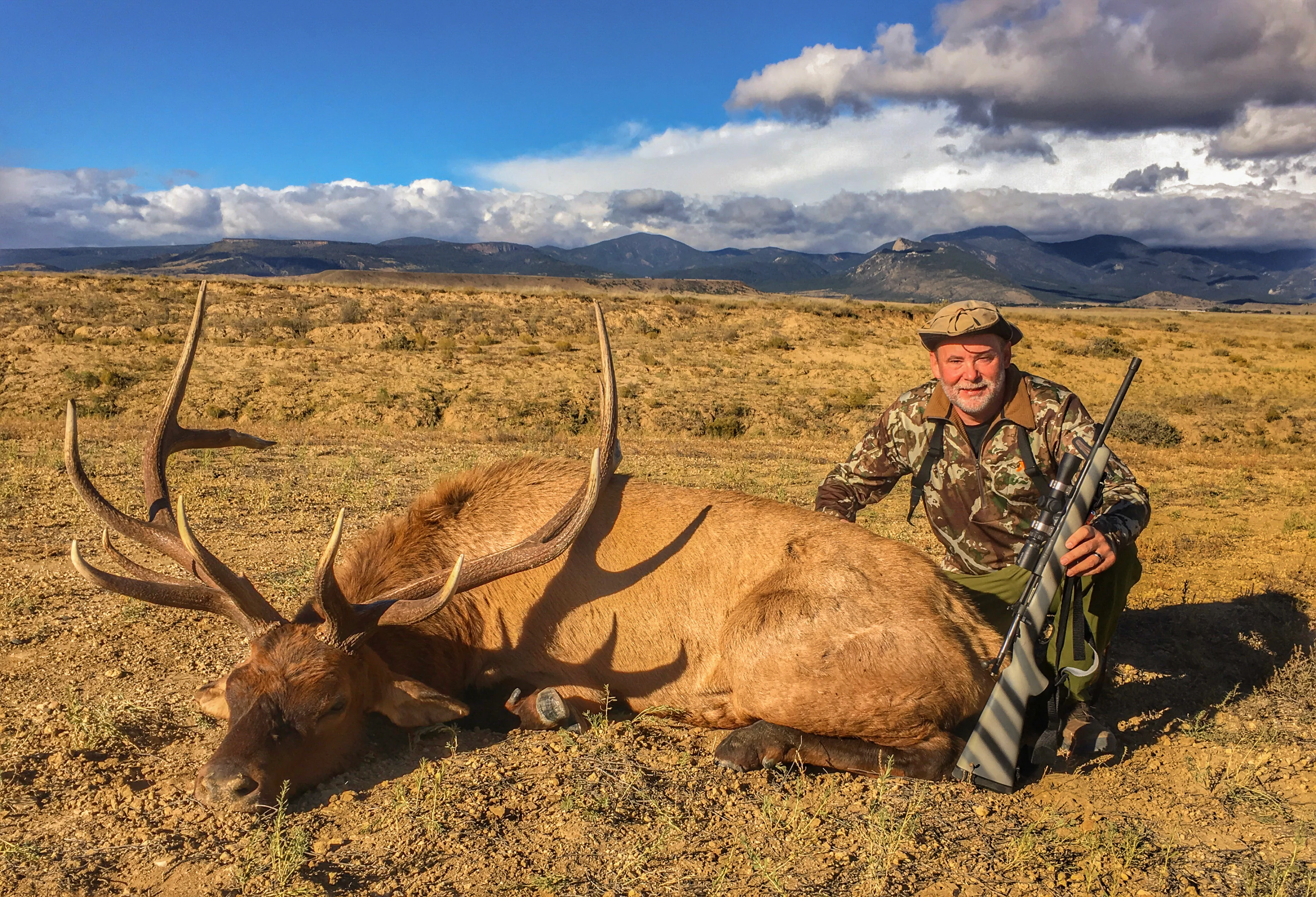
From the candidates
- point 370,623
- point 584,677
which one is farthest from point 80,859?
point 584,677

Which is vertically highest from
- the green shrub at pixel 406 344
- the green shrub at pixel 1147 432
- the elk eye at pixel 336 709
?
the green shrub at pixel 406 344

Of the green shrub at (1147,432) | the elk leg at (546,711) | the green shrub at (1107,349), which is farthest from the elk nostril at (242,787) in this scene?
the green shrub at (1107,349)

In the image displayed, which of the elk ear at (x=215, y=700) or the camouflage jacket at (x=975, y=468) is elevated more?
the camouflage jacket at (x=975, y=468)

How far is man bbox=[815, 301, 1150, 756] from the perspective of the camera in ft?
13.0

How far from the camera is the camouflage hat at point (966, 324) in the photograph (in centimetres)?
433

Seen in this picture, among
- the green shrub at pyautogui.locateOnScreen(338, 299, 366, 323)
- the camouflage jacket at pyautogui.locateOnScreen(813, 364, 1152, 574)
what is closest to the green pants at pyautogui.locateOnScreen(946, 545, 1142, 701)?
the camouflage jacket at pyautogui.locateOnScreen(813, 364, 1152, 574)

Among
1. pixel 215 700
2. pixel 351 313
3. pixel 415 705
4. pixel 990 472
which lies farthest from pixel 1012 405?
pixel 351 313

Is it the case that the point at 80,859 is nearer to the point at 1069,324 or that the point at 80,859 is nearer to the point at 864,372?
the point at 864,372

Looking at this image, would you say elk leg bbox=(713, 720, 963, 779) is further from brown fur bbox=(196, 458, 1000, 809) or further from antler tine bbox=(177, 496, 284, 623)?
antler tine bbox=(177, 496, 284, 623)

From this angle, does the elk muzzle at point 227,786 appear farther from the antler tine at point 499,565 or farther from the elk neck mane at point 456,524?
the elk neck mane at point 456,524

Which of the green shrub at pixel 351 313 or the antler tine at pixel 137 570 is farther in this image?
the green shrub at pixel 351 313

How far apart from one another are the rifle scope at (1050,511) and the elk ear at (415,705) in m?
2.76

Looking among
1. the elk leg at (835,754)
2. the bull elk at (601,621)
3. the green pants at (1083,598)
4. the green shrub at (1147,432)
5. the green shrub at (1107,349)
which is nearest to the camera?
the bull elk at (601,621)

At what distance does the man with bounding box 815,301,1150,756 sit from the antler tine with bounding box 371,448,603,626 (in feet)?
5.07
